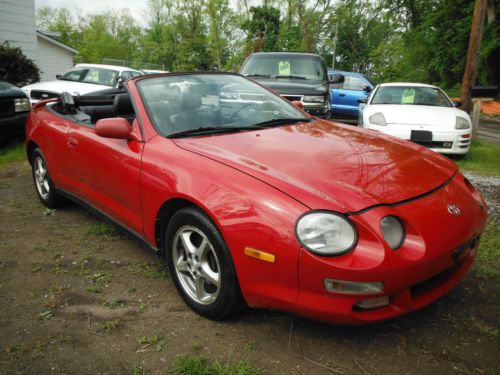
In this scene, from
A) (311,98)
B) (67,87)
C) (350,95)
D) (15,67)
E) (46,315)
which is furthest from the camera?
(350,95)

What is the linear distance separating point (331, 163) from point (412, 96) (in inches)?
229

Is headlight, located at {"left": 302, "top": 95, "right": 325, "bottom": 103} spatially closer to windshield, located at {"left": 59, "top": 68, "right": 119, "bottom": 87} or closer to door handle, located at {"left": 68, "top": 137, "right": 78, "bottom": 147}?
door handle, located at {"left": 68, "top": 137, "right": 78, "bottom": 147}

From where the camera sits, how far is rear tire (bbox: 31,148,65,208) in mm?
4072

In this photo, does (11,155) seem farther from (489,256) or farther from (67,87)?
(489,256)

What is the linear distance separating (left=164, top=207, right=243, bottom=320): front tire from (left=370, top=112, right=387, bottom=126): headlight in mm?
4773

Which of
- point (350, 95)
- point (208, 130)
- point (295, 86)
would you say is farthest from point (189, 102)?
point (350, 95)

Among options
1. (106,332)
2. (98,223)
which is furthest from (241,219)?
(98,223)

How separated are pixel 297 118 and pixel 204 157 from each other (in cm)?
124

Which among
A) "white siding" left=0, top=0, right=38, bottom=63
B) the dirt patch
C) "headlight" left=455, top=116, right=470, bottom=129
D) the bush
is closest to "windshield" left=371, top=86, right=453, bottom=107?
"headlight" left=455, top=116, right=470, bottom=129

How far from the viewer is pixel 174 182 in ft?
7.63

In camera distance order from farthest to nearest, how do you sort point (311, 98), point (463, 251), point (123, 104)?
point (311, 98)
point (123, 104)
point (463, 251)

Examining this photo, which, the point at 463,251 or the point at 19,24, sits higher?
the point at 19,24

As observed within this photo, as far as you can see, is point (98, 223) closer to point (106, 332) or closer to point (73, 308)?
point (73, 308)

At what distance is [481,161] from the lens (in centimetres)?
661
